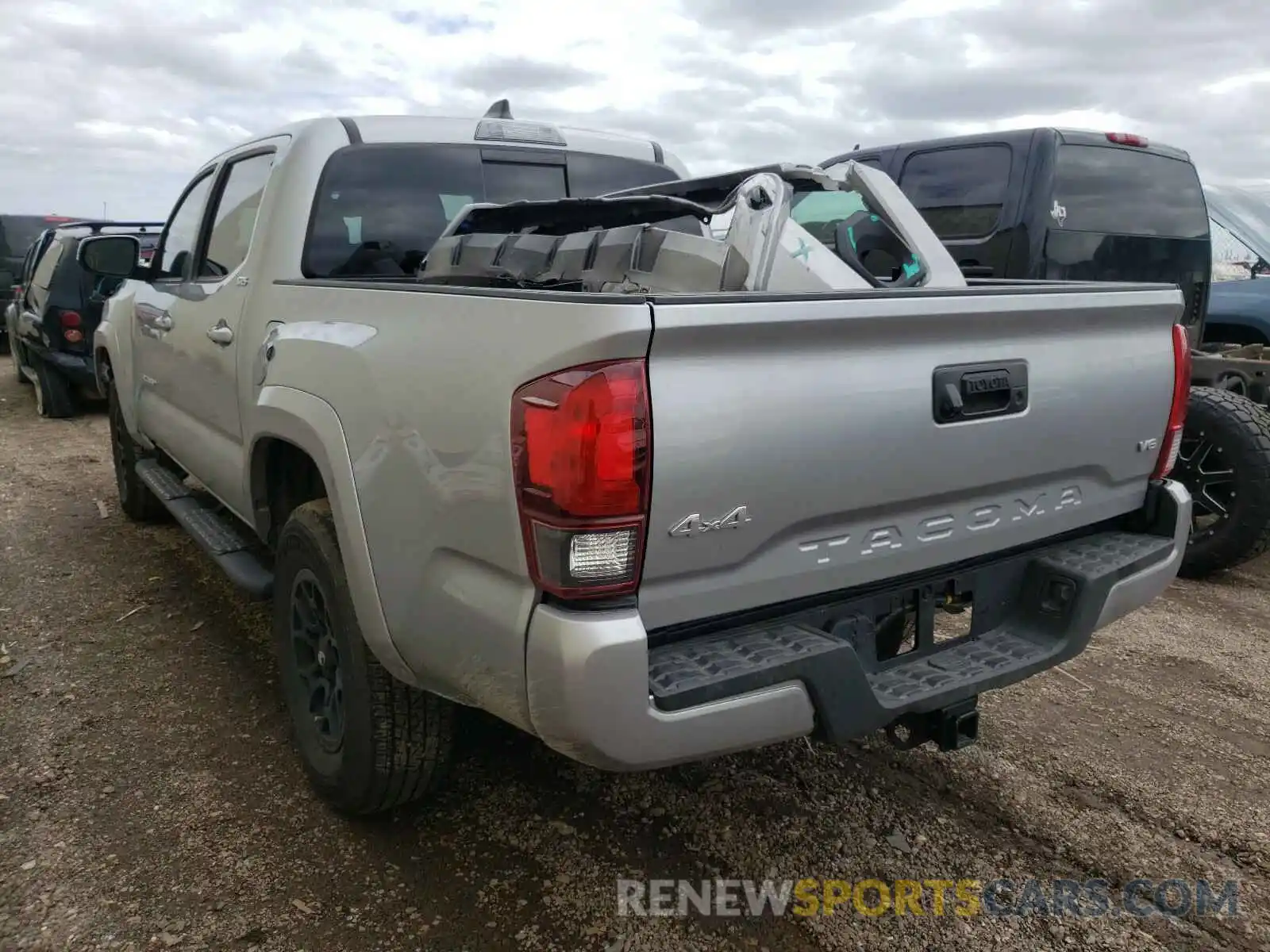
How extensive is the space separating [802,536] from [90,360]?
29.7ft

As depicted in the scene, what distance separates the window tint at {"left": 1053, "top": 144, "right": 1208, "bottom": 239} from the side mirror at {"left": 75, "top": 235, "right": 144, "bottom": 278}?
203 inches

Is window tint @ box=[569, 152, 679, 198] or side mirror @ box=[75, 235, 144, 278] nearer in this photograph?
window tint @ box=[569, 152, 679, 198]

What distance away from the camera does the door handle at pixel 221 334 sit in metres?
3.34

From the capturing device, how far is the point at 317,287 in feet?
8.96

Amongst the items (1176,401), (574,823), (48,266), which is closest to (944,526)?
(1176,401)

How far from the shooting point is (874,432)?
6.73 ft

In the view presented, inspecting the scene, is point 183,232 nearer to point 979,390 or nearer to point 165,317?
point 165,317

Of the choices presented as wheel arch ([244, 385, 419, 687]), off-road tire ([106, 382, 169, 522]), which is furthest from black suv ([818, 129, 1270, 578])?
off-road tire ([106, 382, 169, 522])

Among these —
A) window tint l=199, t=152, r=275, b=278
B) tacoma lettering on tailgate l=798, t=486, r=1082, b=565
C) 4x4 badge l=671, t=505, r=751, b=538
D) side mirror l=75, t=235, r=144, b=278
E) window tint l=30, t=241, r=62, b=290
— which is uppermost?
window tint l=199, t=152, r=275, b=278

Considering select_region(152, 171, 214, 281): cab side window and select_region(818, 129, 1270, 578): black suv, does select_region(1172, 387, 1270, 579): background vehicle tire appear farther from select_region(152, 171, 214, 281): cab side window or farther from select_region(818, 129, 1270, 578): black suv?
select_region(152, 171, 214, 281): cab side window

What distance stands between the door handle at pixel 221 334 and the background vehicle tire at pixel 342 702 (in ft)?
3.01

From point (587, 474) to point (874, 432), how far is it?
0.66 metres

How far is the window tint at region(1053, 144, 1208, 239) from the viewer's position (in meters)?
6.07

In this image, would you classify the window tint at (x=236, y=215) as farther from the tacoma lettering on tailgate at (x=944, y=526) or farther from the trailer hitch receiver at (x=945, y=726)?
the trailer hitch receiver at (x=945, y=726)
